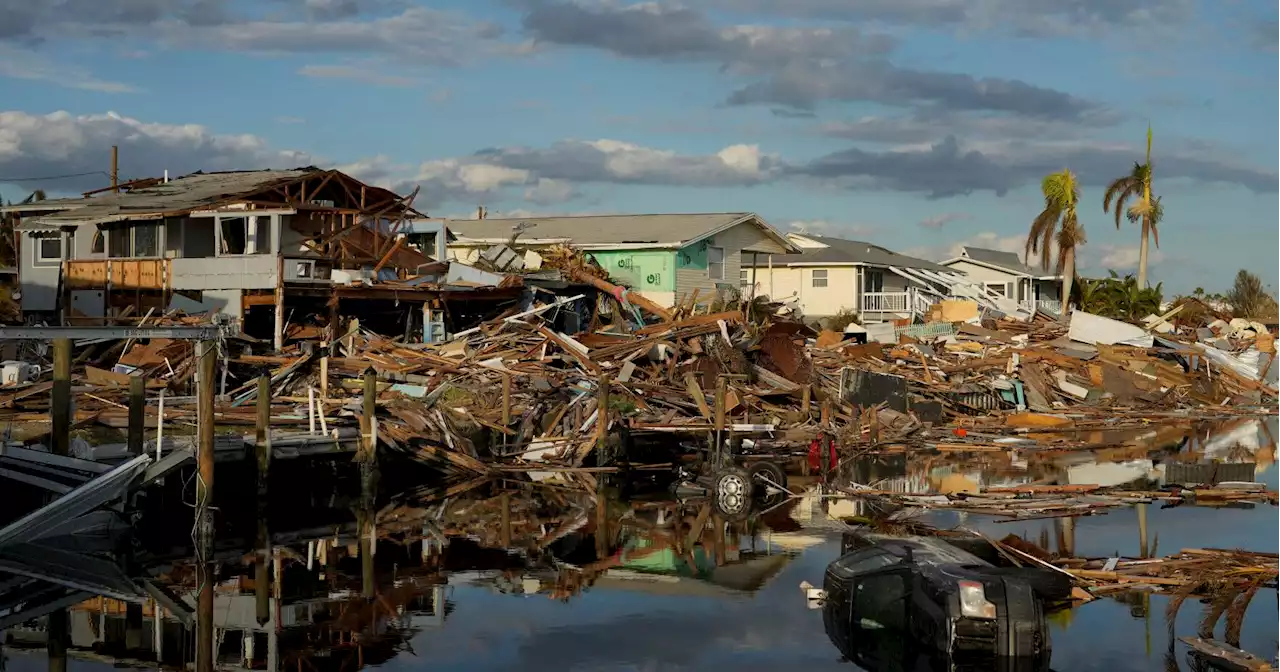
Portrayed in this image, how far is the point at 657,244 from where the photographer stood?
49812mm

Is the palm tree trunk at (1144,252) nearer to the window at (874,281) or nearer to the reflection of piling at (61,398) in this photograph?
the window at (874,281)

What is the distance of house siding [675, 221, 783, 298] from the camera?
50.8 m

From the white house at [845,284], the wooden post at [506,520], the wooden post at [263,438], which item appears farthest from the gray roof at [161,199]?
the white house at [845,284]

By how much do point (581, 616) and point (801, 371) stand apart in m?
20.9

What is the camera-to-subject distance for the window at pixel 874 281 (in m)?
62.0

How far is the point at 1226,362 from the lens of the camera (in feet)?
175

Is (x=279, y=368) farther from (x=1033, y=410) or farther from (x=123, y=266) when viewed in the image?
(x=1033, y=410)

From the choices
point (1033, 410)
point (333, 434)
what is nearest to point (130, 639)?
point (333, 434)

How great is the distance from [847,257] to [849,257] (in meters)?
0.09

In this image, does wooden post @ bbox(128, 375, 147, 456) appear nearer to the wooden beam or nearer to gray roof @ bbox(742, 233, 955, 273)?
the wooden beam

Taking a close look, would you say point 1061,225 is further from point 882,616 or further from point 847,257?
point 882,616

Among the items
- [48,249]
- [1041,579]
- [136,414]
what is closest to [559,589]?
[1041,579]

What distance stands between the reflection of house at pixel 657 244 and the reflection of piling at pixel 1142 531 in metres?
21.4

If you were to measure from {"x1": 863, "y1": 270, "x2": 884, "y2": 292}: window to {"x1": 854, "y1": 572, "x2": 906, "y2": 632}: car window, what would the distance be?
44541 millimetres
